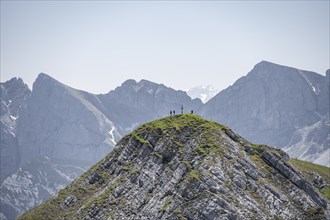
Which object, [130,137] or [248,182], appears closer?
[248,182]

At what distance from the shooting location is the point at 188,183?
151m

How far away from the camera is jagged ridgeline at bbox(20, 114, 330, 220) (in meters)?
149

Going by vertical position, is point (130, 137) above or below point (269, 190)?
above

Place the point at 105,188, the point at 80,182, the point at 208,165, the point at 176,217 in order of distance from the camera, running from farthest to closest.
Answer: the point at 80,182, the point at 105,188, the point at 208,165, the point at 176,217

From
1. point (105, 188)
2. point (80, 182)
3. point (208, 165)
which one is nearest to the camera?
point (208, 165)

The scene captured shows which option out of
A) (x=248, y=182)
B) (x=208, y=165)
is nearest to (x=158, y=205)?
(x=208, y=165)

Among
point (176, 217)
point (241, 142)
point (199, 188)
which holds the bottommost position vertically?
point (176, 217)

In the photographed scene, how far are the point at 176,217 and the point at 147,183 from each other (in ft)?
70.7

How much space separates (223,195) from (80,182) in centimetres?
6093

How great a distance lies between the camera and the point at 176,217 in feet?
472

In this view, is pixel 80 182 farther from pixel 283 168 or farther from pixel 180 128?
pixel 283 168

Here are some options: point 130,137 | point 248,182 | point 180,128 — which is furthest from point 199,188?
point 130,137

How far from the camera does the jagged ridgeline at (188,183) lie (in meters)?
149

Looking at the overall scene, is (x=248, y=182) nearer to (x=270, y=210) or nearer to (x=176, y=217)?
(x=270, y=210)
